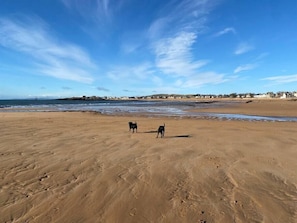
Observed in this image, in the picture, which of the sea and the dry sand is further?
the sea

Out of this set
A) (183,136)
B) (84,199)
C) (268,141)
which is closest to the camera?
(84,199)

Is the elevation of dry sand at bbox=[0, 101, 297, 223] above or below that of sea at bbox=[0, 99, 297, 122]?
above

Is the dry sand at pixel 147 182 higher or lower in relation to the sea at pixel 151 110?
higher

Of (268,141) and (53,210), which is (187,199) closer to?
(53,210)

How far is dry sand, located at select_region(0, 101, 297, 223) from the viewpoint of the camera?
5441mm

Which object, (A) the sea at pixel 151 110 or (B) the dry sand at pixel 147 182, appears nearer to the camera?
(B) the dry sand at pixel 147 182

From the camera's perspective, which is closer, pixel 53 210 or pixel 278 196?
pixel 53 210

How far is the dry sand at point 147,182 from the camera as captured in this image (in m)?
5.44

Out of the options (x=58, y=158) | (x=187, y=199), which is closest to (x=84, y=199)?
(x=187, y=199)

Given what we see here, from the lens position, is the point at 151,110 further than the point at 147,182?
Yes

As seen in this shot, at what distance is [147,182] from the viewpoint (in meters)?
7.02

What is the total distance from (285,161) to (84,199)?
704 centimetres

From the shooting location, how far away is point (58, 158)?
361 inches

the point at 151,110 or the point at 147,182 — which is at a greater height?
the point at 147,182
